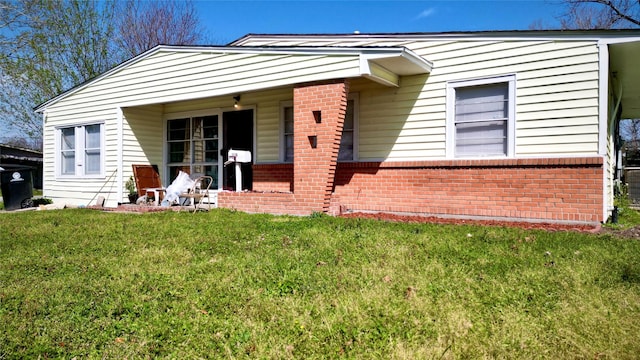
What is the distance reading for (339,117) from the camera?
26.1ft

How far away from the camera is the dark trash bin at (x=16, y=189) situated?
11445 millimetres

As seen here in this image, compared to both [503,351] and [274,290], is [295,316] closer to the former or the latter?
[274,290]

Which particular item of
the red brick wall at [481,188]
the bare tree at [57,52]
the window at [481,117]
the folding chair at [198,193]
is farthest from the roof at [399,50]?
the bare tree at [57,52]

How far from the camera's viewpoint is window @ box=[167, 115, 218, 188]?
460 inches

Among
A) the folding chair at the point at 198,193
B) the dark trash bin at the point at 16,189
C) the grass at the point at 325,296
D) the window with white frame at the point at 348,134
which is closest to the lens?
the grass at the point at 325,296

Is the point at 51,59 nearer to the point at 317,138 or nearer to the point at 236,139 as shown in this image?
the point at 236,139

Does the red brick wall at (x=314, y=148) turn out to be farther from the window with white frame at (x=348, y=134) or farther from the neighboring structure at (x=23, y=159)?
the neighboring structure at (x=23, y=159)

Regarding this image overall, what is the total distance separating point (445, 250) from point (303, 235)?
6.31ft

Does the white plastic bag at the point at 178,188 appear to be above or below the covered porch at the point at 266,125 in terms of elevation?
below

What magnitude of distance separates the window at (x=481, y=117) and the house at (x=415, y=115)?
19mm

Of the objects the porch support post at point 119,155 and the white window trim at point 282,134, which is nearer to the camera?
the white window trim at point 282,134

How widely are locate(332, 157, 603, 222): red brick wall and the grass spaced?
143 cm

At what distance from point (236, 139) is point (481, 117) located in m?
6.11

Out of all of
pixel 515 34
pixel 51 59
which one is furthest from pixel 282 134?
pixel 51 59
